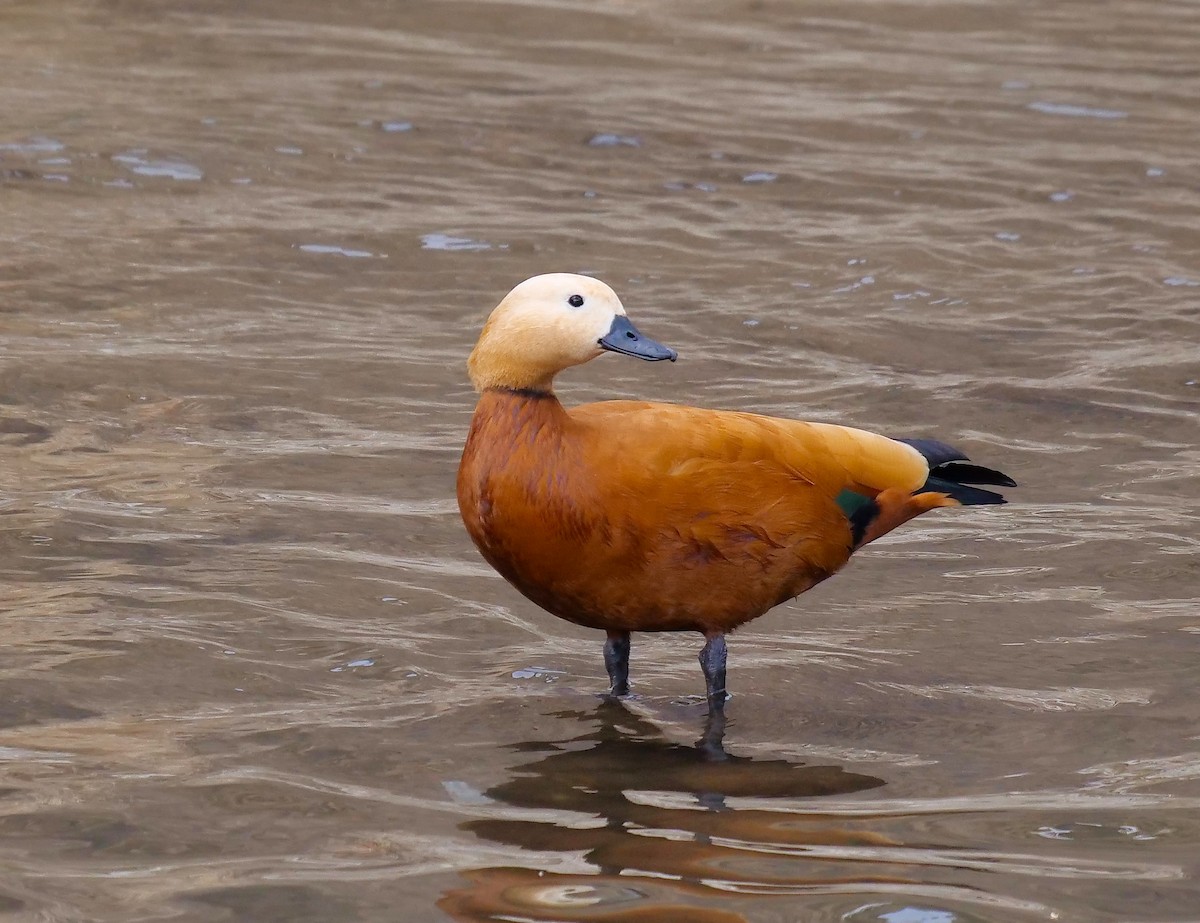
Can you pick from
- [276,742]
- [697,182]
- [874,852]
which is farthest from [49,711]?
[697,182]

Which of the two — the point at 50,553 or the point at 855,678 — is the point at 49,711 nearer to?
the point at 50,553

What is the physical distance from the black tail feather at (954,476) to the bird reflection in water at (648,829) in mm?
1059

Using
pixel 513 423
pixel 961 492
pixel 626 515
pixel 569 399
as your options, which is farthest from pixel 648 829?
pixel 569 399

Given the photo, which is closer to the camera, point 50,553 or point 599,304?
point 599,304

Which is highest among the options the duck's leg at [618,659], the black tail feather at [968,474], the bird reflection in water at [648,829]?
the black tail feather at [968,474]

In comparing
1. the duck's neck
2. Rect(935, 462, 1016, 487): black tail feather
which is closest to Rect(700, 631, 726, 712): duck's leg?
the duck's neck

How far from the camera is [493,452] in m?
5.09

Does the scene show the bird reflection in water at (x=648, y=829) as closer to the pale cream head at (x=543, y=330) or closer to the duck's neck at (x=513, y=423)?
the duck's neck at (x=513, y=423)

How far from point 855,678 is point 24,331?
4721 mm

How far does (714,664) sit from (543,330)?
3.58 feet

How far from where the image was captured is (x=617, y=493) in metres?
5.05

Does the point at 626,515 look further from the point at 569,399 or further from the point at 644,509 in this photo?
the point at 569,399

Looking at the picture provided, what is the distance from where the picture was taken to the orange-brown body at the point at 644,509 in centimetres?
504

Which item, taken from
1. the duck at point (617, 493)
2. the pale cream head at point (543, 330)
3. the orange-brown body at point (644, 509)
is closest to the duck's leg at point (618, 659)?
the duck at point (617, 493)
